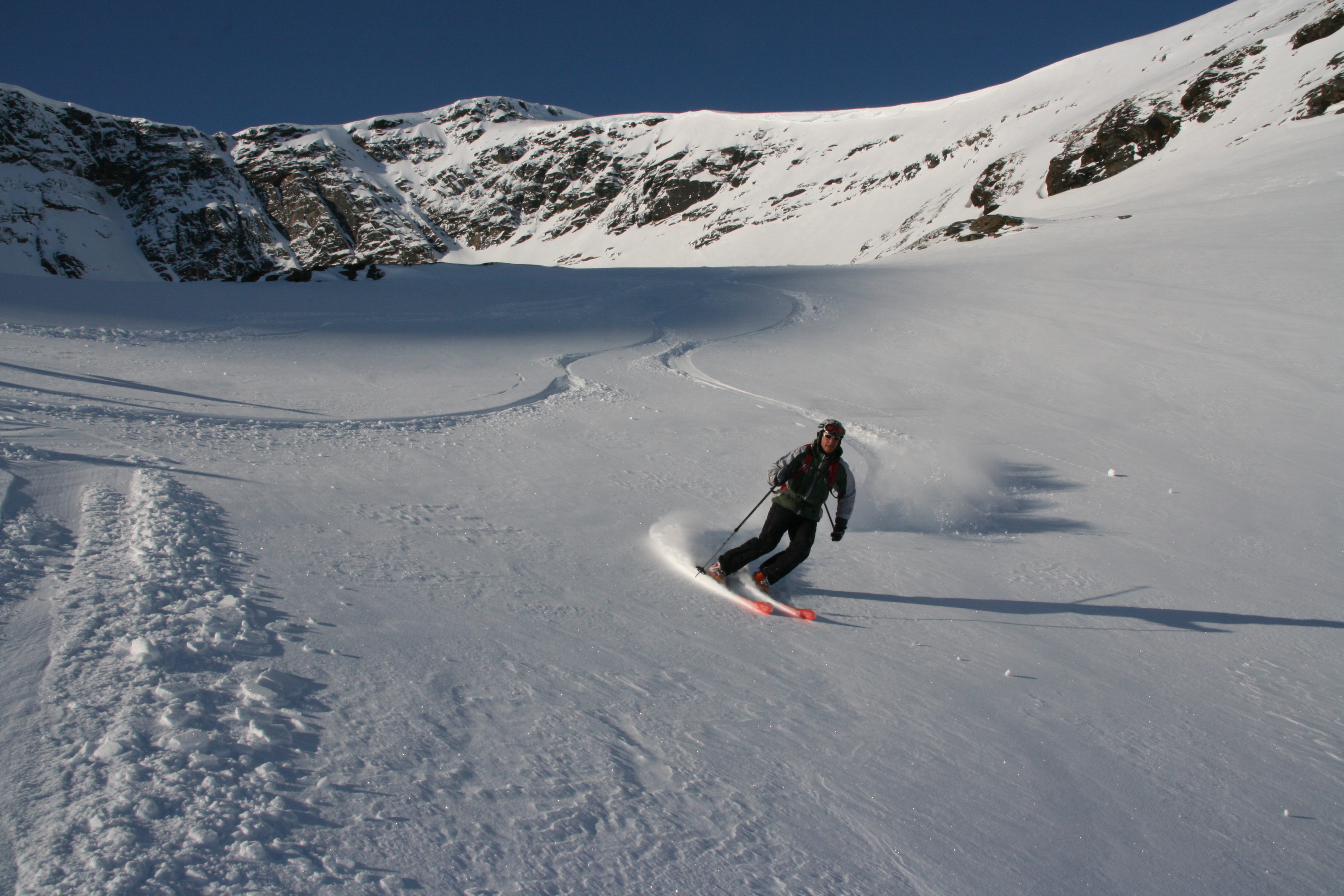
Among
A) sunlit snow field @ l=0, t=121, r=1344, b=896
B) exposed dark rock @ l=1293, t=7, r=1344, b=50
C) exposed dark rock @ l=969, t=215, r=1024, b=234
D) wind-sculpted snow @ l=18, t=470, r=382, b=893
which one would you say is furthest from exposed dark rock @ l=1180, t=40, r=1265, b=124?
wind-sculpted snow @ l=18, t=470, r=382, b=893

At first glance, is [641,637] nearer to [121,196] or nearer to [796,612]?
[796,612]

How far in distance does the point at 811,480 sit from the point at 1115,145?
5741 cm

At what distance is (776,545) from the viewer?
16.0 ft

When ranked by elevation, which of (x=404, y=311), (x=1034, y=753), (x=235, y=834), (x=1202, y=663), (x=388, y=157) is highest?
(x=388, y=157)

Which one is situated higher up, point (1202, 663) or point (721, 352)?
point (721, 352)

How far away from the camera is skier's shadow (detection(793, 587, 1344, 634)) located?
4637 mm

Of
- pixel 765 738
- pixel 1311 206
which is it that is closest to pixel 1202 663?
pixel 765 738

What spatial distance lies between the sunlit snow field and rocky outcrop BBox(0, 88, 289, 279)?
115 meters

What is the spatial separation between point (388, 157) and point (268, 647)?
560 ft

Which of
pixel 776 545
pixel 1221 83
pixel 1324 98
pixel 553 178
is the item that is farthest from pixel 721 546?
pixel 553 178

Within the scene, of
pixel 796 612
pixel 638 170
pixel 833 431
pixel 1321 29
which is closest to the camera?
pixel 796 612

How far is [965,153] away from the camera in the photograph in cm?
7450

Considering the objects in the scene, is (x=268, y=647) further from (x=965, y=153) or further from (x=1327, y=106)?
(x=965, y=153)

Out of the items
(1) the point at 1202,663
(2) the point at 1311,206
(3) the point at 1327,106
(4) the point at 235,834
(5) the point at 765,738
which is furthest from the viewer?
(3) the point at 1327,106
